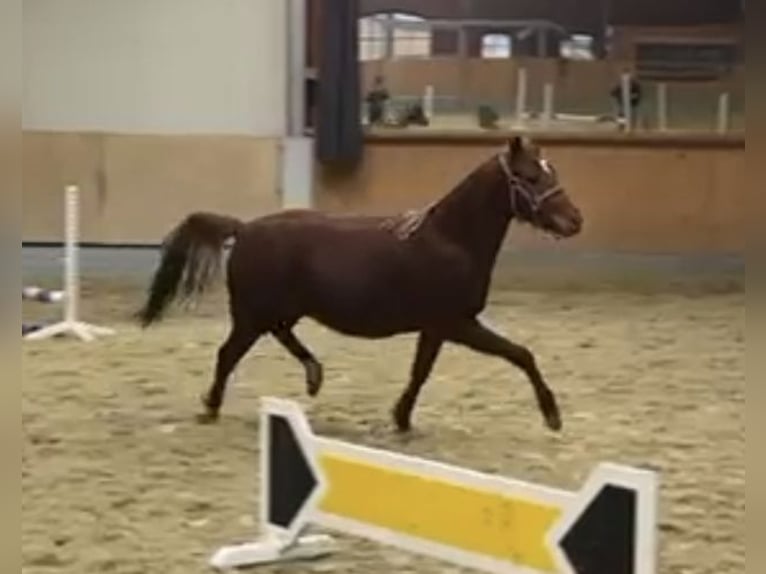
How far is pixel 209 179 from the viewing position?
948cm

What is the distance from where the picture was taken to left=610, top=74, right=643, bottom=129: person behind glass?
9.45 meters

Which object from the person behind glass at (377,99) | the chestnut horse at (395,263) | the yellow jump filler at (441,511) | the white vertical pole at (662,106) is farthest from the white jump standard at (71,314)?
the white vertical pole at (662,106)

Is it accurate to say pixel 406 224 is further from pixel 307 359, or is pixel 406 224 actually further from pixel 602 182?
pixel 602 182

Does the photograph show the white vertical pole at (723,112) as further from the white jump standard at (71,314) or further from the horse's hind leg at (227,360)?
the horse's hind leg at (227,360)

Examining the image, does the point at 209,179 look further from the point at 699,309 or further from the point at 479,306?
the point at 479,306

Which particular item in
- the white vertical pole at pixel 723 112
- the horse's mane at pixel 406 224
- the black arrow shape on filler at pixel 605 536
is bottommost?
Answer: the black arrow shape on filler at pixel 605 536

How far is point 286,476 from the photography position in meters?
3.15

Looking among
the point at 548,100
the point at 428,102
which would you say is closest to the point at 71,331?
the point at 428,102

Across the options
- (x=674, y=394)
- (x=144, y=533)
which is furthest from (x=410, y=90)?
(x=144, y=533)

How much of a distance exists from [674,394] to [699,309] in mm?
2483

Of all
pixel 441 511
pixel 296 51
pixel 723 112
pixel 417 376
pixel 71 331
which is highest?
pixel 296 51

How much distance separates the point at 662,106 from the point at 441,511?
7210 mm

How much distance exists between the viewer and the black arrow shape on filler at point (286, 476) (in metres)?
3.07

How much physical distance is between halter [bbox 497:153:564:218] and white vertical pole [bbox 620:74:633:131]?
5185 millimetres
